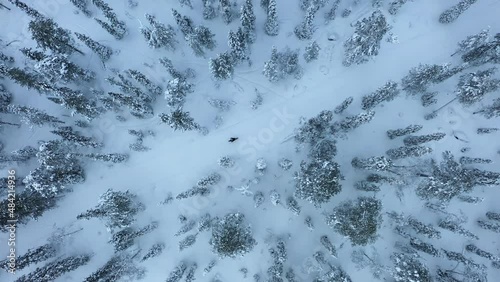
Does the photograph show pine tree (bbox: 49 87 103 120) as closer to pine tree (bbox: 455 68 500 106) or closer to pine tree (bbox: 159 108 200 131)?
pine tree (bbox: 159 108 200 131)

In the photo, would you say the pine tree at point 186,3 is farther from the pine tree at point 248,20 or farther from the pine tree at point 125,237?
the pine tree at point 125,237

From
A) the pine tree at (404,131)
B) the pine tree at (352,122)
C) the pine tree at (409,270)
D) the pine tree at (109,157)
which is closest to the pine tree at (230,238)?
the pine tree at (109,157)

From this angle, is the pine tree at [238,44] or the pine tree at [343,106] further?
the pine tree at [343,106]

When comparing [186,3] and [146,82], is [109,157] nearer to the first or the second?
[146,82]

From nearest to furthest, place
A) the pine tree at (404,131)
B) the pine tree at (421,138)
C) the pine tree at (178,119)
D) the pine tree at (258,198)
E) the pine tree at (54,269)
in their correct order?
1. the pine tree at (178,119)
2. the pine tree at (54,269)
3. the pine tree at (421,138)
4. the pine tree at (404,131)
5. the pine tree at (258,198)

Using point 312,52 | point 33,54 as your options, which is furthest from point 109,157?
point 312,52

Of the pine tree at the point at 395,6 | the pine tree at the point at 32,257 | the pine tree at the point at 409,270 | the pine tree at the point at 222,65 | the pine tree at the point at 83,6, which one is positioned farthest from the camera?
the pine tree at the point at 83,6

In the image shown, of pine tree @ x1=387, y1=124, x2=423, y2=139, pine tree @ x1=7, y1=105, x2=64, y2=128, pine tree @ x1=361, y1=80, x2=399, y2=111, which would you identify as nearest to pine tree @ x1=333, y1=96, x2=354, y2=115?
pine tree @ x1=361, y1=80, x2=399, y2=111
